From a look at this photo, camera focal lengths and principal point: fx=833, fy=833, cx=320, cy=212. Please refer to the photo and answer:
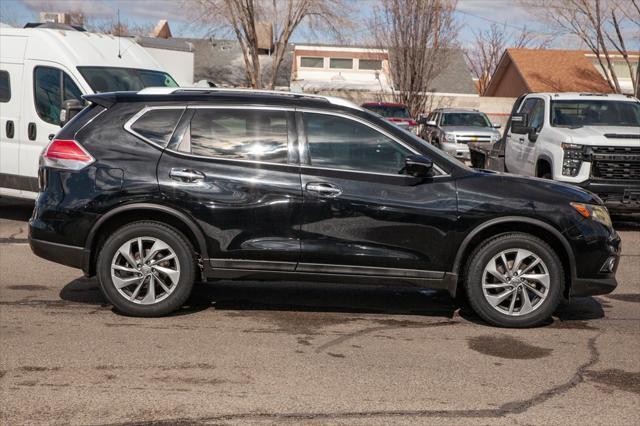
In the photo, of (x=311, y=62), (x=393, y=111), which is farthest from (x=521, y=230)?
(x=311, y=62)

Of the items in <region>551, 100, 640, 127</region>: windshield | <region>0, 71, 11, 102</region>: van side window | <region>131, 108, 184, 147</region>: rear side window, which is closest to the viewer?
<region>131, 108, 184, 147</region>: rear side window

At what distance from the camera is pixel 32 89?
1121cm

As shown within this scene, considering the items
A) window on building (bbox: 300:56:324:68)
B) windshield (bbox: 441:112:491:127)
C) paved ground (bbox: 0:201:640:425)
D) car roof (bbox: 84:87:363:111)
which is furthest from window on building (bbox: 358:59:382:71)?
car roof (bbox: 84:87:363:111)

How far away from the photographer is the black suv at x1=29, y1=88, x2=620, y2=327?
256 inches

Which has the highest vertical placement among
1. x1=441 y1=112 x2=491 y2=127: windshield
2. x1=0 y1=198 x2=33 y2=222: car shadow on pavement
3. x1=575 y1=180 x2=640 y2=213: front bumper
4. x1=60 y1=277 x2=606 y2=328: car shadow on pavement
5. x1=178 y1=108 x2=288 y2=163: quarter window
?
x1=441 y1=112 x2=491 y2=127: windshield

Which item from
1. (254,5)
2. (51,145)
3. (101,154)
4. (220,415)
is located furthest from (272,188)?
(254,5)

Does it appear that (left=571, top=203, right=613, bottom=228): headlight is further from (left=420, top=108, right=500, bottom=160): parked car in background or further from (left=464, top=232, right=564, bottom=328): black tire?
(left=420, top=108, right=500, bottom=160): parked car in background

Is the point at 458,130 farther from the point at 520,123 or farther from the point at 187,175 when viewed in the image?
the point at 187,175

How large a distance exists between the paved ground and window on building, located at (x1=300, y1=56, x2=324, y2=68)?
1910 inches

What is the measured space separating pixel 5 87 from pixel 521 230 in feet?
25.6

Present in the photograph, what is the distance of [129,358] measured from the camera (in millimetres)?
5605

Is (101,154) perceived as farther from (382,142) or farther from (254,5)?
(254,5)

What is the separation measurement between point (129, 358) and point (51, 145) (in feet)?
6.97

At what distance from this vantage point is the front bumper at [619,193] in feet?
38.2
